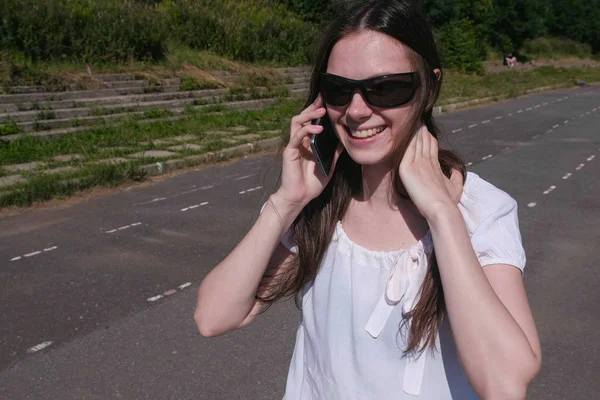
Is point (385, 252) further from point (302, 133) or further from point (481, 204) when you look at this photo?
point (302, 133)

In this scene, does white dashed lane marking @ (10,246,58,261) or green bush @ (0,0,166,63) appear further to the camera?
green bush @ (0,0,166,63)

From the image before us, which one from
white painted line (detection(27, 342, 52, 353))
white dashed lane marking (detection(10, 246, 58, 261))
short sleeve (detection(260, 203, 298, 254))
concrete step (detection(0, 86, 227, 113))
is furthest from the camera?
concrete step (detection(0, 86, 227, 113))

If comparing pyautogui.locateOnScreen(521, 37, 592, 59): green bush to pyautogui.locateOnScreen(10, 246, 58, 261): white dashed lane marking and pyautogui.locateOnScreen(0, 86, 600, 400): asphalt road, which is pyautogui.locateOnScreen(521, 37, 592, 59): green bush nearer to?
pyautogui.locateOnScreen(0, 86, 600, 400): asphalt road

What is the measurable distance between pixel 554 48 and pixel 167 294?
60224 mm

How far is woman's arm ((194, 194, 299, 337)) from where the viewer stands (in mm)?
1846

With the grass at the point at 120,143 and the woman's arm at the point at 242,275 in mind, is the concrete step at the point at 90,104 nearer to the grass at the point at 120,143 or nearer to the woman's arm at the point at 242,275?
the grass at the point at 120,143

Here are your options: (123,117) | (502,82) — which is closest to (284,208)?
(123,117)

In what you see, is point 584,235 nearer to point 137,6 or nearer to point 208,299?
point 208,299

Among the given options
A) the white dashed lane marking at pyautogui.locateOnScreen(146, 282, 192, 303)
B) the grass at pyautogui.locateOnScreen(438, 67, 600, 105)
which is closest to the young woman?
the white dashed lane marking at pyautogui.locateOnScreen(146, 282, 192, 303)

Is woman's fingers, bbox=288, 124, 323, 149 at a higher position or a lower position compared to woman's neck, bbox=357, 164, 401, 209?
higher

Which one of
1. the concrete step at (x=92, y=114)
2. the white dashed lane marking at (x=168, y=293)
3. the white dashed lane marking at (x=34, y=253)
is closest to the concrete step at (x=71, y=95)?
the concrete step at (x=92, y=114)

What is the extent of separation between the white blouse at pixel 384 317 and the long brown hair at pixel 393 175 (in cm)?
3

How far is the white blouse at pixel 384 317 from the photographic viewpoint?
1638 millimetres

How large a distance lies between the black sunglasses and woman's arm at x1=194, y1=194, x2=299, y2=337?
1.08 feet
